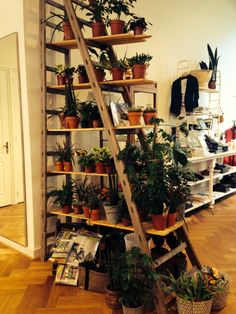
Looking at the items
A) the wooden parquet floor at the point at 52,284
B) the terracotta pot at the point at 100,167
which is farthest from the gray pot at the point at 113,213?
the wooden parquet floor at the point at 52,284

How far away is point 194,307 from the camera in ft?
6.63

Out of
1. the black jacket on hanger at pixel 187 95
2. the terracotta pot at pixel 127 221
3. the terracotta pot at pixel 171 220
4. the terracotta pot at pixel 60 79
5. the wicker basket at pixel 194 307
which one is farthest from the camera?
the black jacket on hanger at pixel 187 95

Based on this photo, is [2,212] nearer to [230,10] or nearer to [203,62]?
[203,62]

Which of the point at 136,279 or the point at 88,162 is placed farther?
the point at 88,162

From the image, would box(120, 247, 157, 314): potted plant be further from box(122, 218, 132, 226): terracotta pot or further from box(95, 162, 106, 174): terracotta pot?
box(95, 162, 106, 174): terracotta pot

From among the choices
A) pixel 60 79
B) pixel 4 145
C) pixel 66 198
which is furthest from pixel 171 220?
pixel 4 145

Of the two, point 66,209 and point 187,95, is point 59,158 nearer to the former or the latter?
point 66,209

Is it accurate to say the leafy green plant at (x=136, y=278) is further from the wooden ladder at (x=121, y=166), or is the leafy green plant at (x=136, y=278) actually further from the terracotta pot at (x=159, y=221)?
the terracotta pot at (x=159, y=221)

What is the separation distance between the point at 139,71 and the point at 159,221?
115 centimetres

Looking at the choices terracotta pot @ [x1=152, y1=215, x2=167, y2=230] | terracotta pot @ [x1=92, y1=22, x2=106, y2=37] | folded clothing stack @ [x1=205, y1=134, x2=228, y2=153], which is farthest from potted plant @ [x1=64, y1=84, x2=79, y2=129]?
folded clothing stack @ [x1=205, y1=134, x2=228, y2=153]

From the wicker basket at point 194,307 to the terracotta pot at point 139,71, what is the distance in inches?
64.7

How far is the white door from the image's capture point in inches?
128

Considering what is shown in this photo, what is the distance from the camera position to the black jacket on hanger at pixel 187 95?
4664 mm

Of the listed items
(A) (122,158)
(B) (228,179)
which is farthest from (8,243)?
(B) (228,179)
